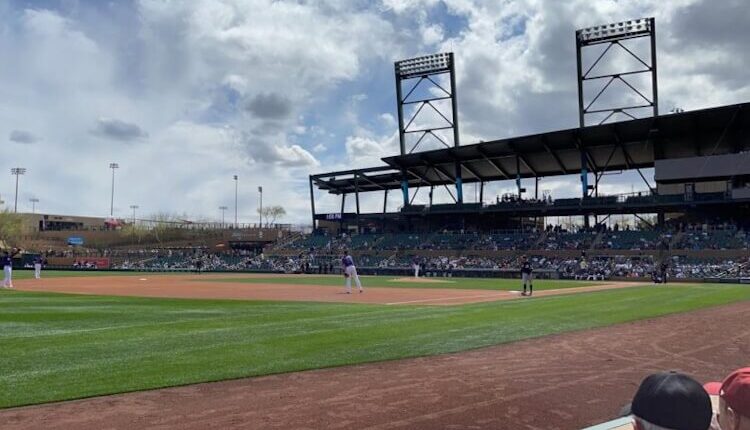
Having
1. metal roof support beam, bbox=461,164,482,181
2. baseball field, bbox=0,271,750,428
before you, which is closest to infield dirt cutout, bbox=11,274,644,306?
baseball field, bbox=0,271,750,428

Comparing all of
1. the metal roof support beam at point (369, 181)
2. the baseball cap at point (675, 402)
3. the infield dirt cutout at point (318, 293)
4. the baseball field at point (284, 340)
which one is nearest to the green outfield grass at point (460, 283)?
the infield dirt cutout at point (318, 293)

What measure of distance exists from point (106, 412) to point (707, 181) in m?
52.9

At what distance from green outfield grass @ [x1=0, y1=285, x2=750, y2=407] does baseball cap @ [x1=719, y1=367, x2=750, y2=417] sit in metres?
6.35

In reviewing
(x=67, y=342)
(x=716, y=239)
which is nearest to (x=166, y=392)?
(x=67, y=342)

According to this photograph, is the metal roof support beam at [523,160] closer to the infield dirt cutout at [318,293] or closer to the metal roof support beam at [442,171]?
the metal roof support beam at [442,171]

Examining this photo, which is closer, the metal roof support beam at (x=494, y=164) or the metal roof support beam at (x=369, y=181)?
the metal roof support beam at (x=494, y=164)

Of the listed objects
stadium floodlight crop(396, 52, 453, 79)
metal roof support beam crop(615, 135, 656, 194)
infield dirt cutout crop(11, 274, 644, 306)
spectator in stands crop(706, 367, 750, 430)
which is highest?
stadium floodlight crop(396, 52, 453, 79)

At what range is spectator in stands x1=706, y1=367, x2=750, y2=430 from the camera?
2.23 m

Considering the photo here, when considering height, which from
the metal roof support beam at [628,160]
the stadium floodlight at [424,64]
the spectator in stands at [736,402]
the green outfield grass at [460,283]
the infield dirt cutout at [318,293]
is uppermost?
the stadium floodlight at [424,64]

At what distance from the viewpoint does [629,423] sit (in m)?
3.20

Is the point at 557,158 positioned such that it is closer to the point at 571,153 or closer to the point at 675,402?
the point at 571,153

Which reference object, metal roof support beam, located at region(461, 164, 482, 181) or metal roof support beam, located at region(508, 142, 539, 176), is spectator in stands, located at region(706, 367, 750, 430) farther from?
metal roof support beam, located at region(461, 164, 482, 181)

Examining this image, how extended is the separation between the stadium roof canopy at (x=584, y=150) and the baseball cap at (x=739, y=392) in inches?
1850

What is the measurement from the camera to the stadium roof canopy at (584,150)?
46.0 meters
